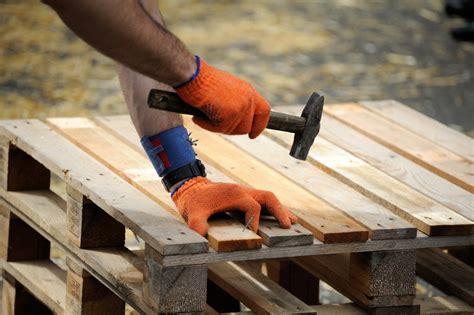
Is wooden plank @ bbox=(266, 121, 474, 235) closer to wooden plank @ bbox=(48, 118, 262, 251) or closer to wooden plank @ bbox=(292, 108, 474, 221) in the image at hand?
wooden plank @ bbox=(292, 108, 474, 221)

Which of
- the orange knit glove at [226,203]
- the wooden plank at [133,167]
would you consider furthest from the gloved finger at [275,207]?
the wooden plank at [133,167]

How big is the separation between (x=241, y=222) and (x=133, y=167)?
2.25 feet

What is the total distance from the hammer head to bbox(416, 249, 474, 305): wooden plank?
2.49ft

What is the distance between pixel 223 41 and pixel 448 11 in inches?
80.0

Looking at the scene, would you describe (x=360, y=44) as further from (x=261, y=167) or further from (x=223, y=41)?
(x=261, y=167)

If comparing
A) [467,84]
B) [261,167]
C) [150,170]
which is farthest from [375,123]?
[467,84]

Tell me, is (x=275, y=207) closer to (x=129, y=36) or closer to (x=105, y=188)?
(x=105, y=188)

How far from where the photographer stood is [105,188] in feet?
13.5

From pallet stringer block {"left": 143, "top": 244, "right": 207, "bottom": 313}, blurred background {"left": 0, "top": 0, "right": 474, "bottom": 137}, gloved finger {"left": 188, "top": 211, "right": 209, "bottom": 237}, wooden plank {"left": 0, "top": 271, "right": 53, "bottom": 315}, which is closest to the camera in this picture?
pallet stringer block {"left": 143, "top": 244, "right": 207, "bottom": 313}

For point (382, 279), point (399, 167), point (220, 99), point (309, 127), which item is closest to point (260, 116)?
point (220, 99)

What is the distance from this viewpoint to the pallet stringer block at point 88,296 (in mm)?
4152

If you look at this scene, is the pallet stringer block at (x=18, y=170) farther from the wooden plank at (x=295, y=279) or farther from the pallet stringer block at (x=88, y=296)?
the wooden plank at (x=295, y=279)

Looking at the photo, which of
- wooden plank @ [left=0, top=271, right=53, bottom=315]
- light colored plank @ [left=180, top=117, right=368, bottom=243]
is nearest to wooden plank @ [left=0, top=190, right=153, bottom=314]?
wooden plank @ [left=0, top=271, right=53, bottom=315]

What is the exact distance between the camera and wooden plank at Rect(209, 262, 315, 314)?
3.86 metres
